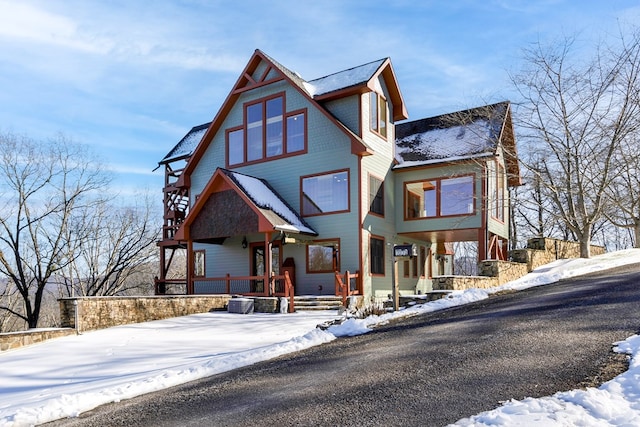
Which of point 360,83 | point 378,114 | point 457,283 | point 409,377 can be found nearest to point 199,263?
point 378,114

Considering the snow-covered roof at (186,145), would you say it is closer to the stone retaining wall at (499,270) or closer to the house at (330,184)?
the house at (330,184)

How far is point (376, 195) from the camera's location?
64.6 feet

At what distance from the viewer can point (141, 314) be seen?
48.5ft

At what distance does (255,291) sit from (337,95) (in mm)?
8771

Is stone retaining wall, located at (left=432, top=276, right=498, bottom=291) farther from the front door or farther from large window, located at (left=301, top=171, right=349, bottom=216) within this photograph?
the front door

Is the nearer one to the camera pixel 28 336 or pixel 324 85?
pixel 28 336

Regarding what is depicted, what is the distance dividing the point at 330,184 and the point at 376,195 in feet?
6.42

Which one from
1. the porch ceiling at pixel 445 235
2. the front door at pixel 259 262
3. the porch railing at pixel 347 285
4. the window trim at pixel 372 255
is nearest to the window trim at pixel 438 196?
the porch ceiling at pixel 445 235

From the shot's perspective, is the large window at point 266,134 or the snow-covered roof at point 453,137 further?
the large window at point 266,134

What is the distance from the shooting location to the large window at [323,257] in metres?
18.9

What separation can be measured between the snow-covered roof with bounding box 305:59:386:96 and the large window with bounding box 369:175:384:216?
12.5 feet

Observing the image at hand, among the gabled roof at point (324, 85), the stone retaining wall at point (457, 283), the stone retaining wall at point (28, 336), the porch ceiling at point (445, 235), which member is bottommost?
the stone retaining wall at point (28, 336)

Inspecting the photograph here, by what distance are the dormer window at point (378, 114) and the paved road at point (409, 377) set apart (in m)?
12.3

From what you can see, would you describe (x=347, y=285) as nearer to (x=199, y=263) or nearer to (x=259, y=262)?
(x=259, y=262)
